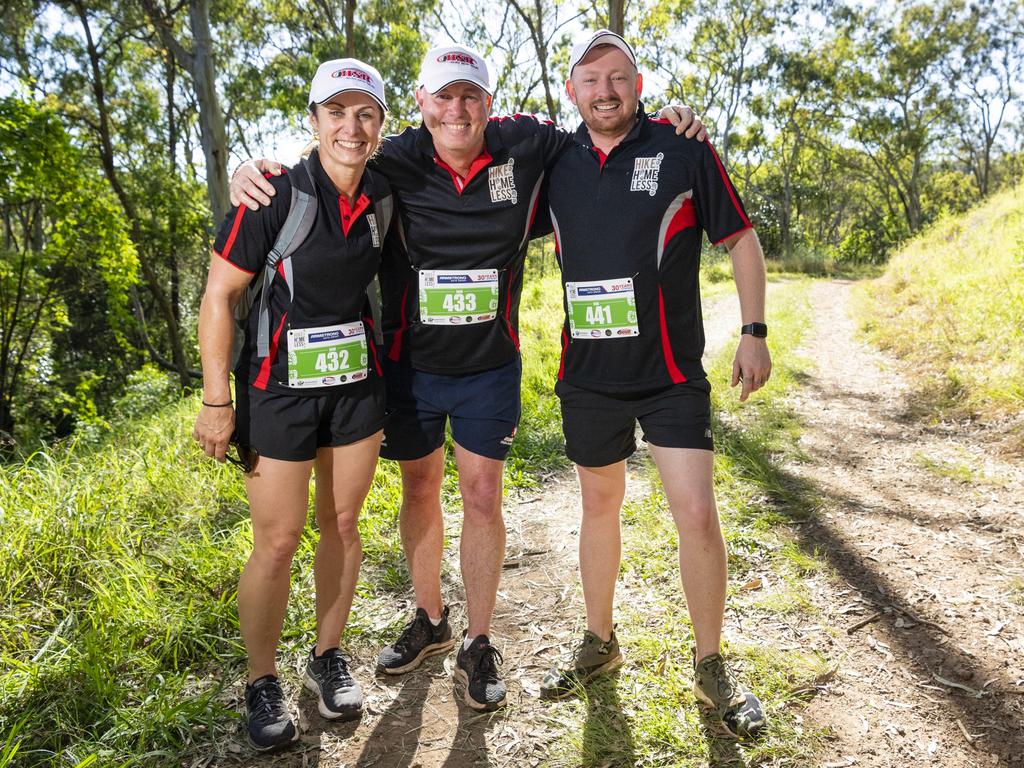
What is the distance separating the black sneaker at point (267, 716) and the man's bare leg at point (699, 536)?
4.88ft

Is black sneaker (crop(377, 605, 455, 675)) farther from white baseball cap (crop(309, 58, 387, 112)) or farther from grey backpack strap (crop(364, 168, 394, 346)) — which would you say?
white baseball cap (crop(309, 58, 387, 112))

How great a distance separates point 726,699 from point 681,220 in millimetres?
1677

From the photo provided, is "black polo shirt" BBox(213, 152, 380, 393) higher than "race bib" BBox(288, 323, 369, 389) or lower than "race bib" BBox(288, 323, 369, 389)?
higher

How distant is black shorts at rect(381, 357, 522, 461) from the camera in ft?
9.00

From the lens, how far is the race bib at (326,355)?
2.34m

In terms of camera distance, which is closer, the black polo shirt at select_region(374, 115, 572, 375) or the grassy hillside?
the black polo shirt at select_region(374, 115, 572, 375)

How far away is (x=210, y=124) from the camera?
990 cm

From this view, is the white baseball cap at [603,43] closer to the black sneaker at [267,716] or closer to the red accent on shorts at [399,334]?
the red accent on shorts at [399,334]

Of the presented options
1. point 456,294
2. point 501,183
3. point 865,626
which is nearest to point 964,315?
point 865,626

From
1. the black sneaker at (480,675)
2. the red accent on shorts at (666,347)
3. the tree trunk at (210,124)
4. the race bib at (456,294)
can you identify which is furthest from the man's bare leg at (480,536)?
the tree trunk at (210,124)

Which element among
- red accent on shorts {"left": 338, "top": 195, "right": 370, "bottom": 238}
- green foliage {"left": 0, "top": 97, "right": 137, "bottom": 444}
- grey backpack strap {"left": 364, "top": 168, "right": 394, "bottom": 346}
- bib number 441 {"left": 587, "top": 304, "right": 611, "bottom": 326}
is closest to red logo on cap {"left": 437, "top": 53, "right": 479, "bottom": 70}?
grey backpack strap {"left": 364, "top": 168, "right": 394, "bottom": 346}

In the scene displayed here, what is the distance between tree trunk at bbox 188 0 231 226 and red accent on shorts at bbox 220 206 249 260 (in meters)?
8.18

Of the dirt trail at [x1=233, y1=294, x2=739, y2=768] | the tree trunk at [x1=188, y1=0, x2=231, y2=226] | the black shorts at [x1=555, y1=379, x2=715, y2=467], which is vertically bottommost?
the dirt trail at [x1=233, y1=294, x2=739, y2=768]

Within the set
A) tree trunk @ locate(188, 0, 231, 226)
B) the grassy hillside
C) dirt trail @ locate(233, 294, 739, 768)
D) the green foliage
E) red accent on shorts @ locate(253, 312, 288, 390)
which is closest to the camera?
red accent on shorts @ locate(253, 312, 288, 390)
